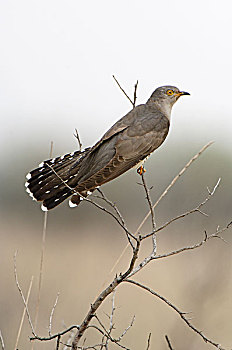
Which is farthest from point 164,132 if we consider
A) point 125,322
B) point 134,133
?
point 125,322

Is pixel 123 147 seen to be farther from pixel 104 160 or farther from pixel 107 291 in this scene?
pixel 107 291

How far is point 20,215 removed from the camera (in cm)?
1216

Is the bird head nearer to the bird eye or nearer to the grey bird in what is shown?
the bird eye

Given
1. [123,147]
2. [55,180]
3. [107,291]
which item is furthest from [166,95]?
[107,291]

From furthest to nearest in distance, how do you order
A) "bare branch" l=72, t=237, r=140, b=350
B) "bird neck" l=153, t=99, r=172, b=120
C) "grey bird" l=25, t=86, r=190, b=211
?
"bird neck" l=153, t=99, r=172, b=120, "grey bird" l=25, t=86, r=190, b=211, "bare branch" l=72, t=237, r=140, b=350

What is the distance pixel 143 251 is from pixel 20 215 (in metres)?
3.66

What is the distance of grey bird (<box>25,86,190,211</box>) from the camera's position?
3.85 m

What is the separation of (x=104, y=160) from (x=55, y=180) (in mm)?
388

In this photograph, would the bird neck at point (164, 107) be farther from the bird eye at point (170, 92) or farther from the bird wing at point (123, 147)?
the bird wing at point (123, 147)

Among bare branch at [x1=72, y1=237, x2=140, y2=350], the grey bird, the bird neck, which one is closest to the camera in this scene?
bare branch at [x1=72, y1=237, x2=140, y2=350]

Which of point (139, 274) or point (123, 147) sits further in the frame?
point (139, 274)

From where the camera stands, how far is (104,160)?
3973 mm

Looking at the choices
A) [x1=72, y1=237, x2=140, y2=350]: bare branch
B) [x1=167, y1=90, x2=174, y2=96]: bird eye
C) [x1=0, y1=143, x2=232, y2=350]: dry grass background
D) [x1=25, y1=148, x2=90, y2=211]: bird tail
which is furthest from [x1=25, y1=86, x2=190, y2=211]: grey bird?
[x1=72, y1=237, x2=140, y2=350]: bare branch

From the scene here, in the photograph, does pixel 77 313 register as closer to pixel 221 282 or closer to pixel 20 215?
pixel 221 282
